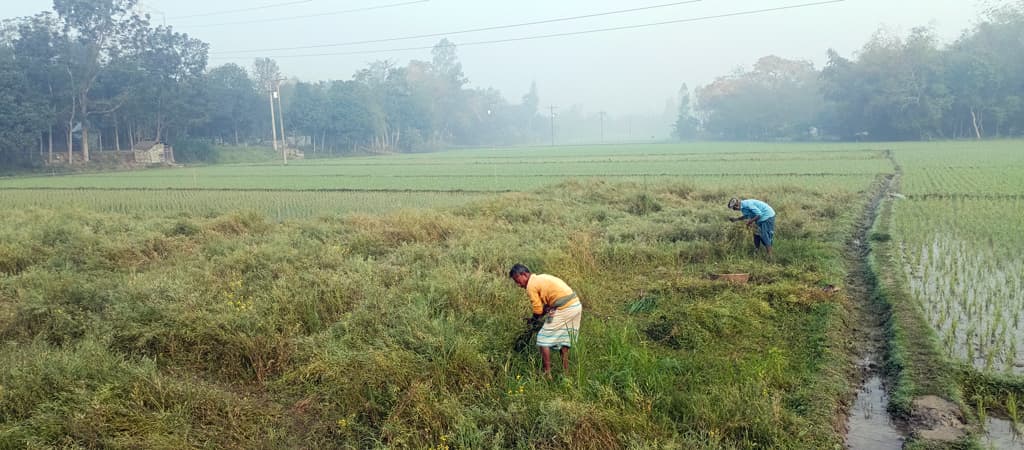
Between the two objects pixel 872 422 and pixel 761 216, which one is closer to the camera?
pixel 872 422

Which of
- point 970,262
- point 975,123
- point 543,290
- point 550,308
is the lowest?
point 970,262

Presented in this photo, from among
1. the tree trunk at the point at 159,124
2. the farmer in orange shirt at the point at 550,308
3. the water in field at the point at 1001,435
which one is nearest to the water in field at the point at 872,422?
the water in field at the point at 1001,435

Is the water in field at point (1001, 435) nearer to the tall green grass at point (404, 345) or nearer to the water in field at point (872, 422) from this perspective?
the water in field at point (872, 422)

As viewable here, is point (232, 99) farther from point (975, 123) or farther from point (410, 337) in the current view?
point (975, 123)

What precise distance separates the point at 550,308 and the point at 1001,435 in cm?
334

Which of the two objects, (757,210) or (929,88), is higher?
(929,88)

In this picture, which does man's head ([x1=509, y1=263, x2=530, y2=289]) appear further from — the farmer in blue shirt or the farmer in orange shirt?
the farmer in blue shirt

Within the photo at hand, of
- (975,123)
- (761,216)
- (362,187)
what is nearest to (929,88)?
(975,123)

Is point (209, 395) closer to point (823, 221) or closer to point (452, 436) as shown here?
point (452, 436)

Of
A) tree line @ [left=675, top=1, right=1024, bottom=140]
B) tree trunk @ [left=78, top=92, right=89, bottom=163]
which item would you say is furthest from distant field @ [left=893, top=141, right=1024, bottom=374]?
tree trunk @ [left=78, top=92, right=89, bottom=163]

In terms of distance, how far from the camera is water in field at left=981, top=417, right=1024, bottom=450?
15.2 feet

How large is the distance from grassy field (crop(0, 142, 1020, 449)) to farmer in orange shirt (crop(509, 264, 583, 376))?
0.21 meters

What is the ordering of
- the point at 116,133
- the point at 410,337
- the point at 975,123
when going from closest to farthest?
the point at 410,337 < the point at 116,133 < the point at 975,123

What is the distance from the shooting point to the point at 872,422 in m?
5.15
